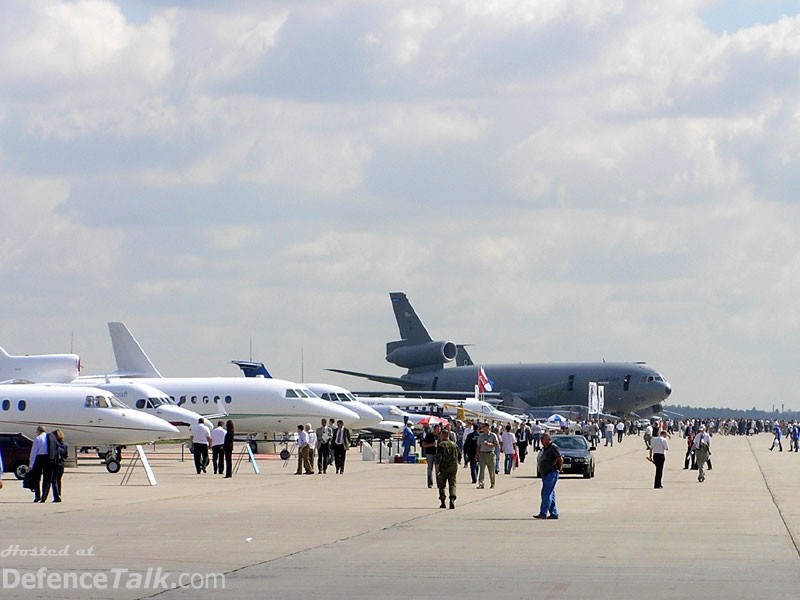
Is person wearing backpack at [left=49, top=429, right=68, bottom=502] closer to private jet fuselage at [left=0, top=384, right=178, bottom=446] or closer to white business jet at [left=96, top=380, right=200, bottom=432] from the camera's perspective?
private jet fuselage at [left=0, top=384, right=178, bottom=446]

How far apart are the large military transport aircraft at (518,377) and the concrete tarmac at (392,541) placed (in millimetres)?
73759

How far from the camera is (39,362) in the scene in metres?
58.7

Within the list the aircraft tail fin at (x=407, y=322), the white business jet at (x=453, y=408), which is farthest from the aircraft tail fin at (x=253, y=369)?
the aircraft tail fin at (x=407, y=322)

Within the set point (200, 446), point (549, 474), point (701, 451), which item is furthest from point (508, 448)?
point (549, 474)

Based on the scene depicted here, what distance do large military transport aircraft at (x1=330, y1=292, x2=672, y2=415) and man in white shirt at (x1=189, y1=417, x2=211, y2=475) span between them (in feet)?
233

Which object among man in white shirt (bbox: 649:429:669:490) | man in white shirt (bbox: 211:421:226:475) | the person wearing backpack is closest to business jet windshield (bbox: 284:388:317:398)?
man in white shirt (bbox: 211:421:226:475)

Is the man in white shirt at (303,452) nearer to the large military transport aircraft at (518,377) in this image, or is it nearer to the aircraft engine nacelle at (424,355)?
the large military transport aircraft at (518,377)

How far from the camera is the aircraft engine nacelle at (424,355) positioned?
127 metres

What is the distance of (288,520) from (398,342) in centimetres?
10733

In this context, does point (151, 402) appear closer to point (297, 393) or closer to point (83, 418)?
point (83, 418)

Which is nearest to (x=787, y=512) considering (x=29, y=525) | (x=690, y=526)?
(x=690, y=526)

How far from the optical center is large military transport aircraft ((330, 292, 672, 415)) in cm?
10906

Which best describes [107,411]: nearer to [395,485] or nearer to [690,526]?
[395,485]

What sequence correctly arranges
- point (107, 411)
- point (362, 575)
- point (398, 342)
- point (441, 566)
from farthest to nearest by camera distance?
point (398, 342) → point (107, 411) → point (441, 566) → point (362, 575)
